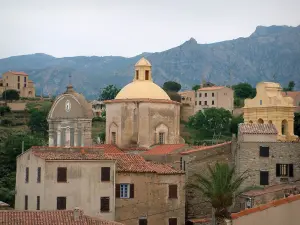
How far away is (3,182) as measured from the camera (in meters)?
69.3

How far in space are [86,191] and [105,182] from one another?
4.34ft

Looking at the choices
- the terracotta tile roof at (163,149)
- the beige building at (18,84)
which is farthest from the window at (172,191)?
the beige building at (18,84)

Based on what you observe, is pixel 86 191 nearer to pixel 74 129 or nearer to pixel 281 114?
pixel 74 129

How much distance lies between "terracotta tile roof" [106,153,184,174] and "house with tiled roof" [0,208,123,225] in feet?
26.2

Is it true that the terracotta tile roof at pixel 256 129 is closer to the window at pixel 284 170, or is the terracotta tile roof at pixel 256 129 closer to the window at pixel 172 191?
the window at pixel 284 170

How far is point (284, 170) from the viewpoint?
53.1m

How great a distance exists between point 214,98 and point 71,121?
303ft

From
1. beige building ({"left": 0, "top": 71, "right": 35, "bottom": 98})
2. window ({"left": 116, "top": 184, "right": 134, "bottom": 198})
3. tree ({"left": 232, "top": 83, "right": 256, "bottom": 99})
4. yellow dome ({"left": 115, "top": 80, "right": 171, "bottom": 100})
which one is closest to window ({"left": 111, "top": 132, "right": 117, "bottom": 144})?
yellow dome ({"left": 115, "top": 80, "right": 171, "bottom": 100})

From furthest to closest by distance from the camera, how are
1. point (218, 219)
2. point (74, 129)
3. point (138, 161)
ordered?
point (74, 129), point (138, 161), point (218, 219)

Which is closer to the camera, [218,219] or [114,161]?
[218,219]

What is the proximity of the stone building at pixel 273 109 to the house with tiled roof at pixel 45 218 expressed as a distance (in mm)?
25058

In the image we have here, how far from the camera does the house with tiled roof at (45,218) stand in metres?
40.2

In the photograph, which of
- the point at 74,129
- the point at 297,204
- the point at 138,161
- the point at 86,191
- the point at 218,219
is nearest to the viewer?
the point at 297,204

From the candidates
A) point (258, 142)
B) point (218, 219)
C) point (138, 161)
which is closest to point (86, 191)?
point (138, 161)
